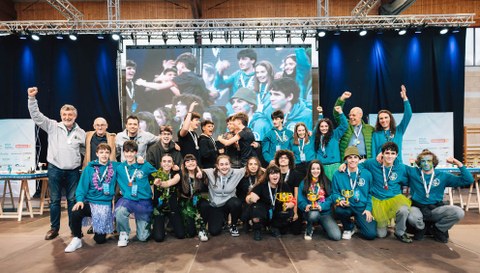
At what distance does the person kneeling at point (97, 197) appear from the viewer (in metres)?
3.38

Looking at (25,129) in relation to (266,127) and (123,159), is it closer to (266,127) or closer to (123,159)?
(123,159)

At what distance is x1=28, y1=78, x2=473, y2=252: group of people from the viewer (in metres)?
3.46

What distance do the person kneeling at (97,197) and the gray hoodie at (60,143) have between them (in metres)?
0.41

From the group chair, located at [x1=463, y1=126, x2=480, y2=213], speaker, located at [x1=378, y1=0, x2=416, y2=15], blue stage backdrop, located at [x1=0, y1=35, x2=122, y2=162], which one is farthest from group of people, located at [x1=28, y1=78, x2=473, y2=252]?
speaker, located at [x1=378, y1=0, x2=416, y2=15]

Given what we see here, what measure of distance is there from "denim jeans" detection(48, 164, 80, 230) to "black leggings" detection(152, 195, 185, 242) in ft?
3.48

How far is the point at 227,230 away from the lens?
3.94 meters

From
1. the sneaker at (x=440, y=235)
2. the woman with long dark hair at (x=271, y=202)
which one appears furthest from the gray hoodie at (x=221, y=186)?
the sneaker at (x=440, y=235)

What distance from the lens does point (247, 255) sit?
3004 millimetres

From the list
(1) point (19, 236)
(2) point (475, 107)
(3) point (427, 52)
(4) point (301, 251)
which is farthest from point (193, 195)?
(2) point (475, 107)

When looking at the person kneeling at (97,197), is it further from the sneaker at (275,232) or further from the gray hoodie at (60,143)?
the sneaker at (275,232)

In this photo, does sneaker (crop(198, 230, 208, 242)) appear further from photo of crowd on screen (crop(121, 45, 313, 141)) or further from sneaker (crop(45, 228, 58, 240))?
photo of crowd on screen (crop(121, 45, 313, 141))

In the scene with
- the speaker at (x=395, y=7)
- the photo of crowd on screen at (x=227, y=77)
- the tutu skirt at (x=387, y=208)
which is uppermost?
the speaker at (x=395, y=7)

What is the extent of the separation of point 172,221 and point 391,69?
6.00m

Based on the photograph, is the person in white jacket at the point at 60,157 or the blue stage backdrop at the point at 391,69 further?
the blue stage backdrop at the point at 391,69
